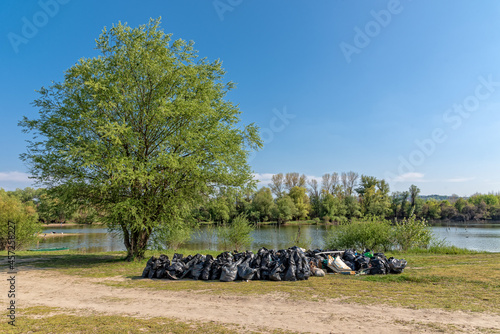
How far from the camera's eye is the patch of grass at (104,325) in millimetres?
5711

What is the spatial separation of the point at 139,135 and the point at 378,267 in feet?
38.2

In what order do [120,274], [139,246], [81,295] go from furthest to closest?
[139,246] < [120,274] < [81,295]

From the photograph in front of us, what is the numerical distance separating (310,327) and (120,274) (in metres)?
9.08

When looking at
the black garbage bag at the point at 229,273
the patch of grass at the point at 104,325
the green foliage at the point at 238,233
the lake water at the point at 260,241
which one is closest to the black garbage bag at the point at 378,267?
the black garbage bag at the point at 229,273

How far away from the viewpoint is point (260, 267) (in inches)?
440

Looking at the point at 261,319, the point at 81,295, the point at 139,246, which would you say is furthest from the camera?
the point at 139,246

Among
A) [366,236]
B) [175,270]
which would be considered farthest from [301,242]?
[175,270]

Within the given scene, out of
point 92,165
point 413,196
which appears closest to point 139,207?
point 92,165

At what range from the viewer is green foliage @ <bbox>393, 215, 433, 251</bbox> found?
20.7 m

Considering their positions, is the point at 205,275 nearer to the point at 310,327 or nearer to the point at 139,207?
the point at 139,207

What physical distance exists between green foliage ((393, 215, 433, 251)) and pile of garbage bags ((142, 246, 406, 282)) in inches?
398

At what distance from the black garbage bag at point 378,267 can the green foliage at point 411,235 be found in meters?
10.7

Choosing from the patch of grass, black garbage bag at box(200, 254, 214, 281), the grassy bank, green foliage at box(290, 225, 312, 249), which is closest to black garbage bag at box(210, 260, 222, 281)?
black garbage bag at box(200, 254, 214, 281)

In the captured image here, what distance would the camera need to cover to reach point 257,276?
10.9 metres
